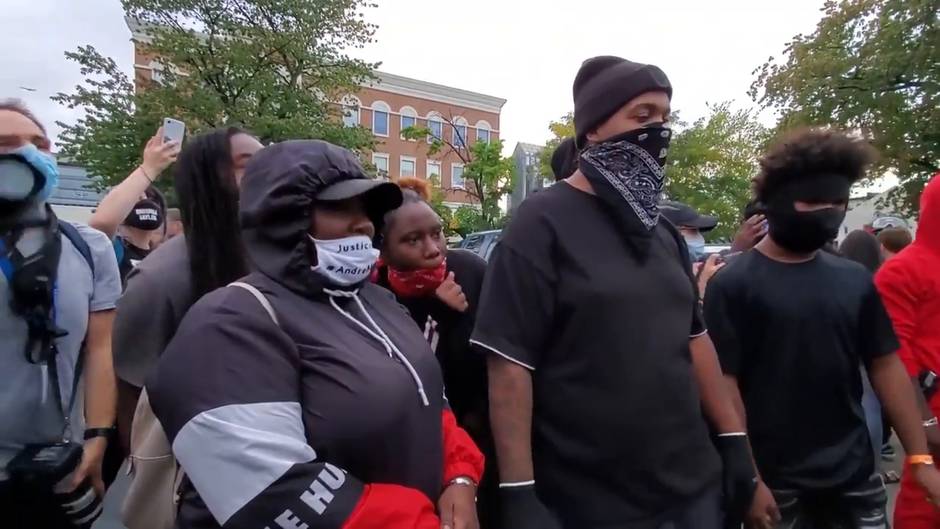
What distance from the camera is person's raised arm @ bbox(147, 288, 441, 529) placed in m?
1.47

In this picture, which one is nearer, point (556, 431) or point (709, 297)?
point (556, 431)

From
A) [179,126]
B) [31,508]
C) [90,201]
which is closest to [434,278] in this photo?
[179,126]

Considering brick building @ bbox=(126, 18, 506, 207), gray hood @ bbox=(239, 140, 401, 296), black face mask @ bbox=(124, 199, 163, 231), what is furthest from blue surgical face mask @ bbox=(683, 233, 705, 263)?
brick building @ bbox=(126, 18, 506, 207)

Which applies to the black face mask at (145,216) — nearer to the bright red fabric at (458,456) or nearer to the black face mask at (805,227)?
the bright red fabric at (458,456)

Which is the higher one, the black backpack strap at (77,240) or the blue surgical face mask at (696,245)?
the black backpack strap at (77,240)

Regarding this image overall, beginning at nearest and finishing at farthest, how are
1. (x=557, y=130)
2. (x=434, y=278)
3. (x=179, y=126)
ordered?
(x=434, y=278) → (x=179, y=126) → (x=557, y=130)

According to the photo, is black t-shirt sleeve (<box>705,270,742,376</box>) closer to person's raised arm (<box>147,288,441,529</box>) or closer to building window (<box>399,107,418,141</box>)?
person's raised arm (<box>147,288,441,529</box>)

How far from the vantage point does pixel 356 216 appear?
6.10ft

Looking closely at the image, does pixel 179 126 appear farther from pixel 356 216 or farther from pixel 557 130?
pixel 557 130

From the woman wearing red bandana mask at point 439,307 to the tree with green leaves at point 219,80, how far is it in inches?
744

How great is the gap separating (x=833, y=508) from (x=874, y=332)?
2.16 ft

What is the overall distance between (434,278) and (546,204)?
0.71m

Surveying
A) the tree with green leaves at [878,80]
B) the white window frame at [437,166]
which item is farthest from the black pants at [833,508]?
the white window frame at [437,166]

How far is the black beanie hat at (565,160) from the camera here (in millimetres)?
2977
